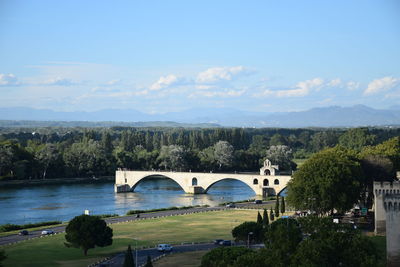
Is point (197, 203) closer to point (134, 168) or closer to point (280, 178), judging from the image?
point (280, 178)

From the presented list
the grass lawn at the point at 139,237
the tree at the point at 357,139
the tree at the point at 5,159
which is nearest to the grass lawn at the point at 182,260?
the grass lawn at the point at 139,237

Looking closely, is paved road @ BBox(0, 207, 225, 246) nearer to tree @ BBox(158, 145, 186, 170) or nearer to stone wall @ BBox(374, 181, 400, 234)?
stone wall @ BBox(374, 181, 400, 234)

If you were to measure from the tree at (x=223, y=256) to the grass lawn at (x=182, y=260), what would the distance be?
6792mm

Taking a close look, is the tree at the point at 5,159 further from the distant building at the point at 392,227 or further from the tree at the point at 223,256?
the distant building at the point at 392,227

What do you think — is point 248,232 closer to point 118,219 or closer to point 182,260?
point 182,260

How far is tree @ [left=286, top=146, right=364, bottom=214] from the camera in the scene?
233ft

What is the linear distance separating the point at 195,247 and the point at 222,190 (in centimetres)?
6521

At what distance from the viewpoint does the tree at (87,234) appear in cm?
5747

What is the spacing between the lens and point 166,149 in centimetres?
15050

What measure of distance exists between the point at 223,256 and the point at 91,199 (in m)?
66.8

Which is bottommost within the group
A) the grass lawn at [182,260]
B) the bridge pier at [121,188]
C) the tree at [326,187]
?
the grass lawn at [182,260]

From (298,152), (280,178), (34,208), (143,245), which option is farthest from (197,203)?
(298,152)

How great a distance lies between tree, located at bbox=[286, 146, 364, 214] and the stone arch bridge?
35824mm

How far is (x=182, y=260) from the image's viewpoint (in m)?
53.2
